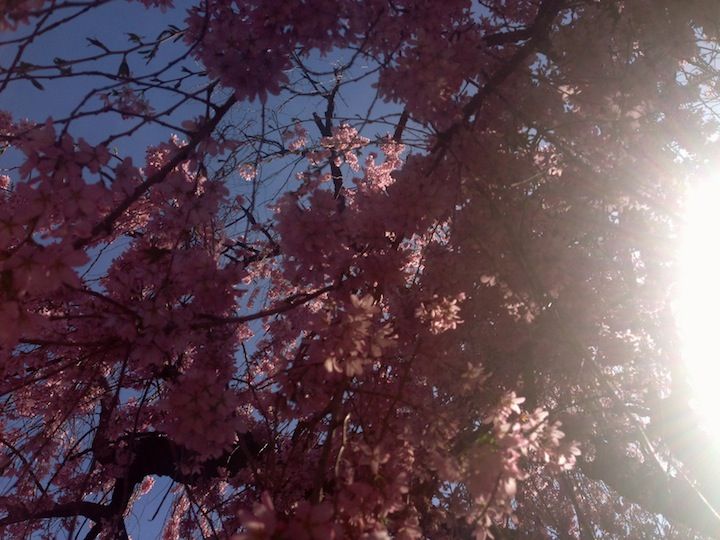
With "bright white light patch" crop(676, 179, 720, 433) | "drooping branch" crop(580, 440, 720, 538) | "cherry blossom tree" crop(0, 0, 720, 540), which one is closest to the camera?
"cherry blossom tree" crop(0, 0, 720, 540)

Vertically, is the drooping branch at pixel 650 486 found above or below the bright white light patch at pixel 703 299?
below

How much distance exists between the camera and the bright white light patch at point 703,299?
2984 millimetres

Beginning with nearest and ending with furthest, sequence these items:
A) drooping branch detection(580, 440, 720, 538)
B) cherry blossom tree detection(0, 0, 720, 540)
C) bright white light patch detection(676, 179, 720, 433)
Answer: cherry blossom tree detection(0, 0, 720, 540), bright white light patch detection(676, 179, 720, 433), drooping branch detection(580, 440, 720, 538)

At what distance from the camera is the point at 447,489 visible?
326 cm

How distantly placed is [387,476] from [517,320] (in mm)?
1398

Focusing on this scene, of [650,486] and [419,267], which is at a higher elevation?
[419,267]

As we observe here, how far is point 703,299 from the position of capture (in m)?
3.35

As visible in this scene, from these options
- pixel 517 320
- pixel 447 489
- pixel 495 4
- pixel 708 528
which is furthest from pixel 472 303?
pixel 495 4

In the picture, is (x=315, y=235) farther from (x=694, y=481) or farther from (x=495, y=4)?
(x=694, y=481)

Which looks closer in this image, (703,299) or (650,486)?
(703,299)

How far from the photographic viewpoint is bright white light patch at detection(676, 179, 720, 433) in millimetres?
2984

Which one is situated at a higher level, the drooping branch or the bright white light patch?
the bright white light patch

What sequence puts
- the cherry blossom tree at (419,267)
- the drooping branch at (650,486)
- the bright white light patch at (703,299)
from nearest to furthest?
the cherry blossom tree at (419,267), the bright white light patch at (703,299), the drooping branch at (650,486)

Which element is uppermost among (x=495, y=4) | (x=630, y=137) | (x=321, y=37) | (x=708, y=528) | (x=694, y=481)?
(x=495, y=4)
